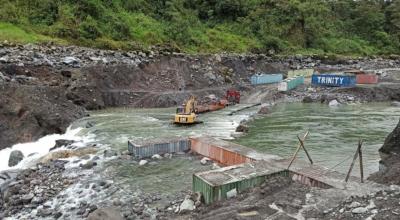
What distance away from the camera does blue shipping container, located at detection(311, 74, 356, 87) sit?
4900cm

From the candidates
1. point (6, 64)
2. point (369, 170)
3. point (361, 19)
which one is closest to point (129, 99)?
point (6, 64)

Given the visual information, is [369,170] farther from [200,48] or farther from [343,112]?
[200,48]

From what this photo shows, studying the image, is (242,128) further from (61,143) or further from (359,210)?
(359,210)

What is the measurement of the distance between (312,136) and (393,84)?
90.8ft

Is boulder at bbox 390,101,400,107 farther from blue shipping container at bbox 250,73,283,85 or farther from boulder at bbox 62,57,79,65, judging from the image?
boulder at bbox 62,57,79,65

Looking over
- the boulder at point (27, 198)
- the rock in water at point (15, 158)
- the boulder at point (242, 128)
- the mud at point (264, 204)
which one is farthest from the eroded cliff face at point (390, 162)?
the rock in water at point (15, 158)

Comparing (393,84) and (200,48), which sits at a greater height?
(200,48)

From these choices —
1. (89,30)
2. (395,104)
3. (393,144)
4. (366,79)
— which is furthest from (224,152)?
(366,79)

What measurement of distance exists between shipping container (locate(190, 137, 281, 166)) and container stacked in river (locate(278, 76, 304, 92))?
2576cm

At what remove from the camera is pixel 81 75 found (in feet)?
128

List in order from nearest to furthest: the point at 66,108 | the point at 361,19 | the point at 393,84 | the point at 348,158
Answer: the point at 348,158 → the point at 66,108 → the point at 393,84 → the point at 361,19

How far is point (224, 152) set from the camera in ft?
69.9

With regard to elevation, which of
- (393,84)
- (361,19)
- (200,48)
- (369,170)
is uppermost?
(361,19)

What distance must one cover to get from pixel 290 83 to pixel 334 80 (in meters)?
5.52
